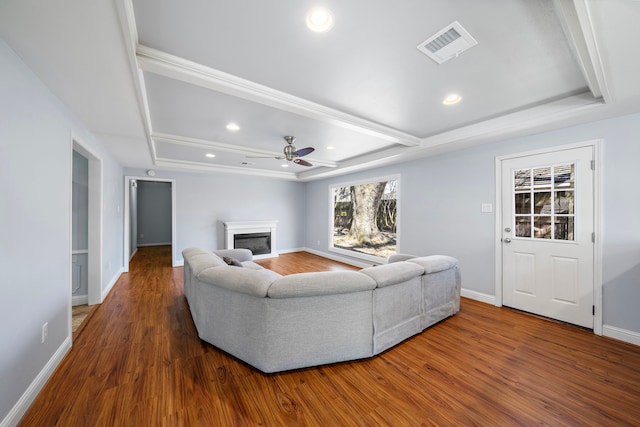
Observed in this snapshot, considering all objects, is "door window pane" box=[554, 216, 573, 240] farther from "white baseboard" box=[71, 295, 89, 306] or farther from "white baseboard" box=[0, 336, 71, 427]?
"white baseboard" box=[71, 295, 89, 306]

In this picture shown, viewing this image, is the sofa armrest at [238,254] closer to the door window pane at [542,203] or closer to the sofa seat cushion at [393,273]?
the sofa seat cushion at [393,273]

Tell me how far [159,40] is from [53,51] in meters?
0.64

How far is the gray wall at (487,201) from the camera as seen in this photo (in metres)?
2.36

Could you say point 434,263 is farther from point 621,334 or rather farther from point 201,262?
point 201,262

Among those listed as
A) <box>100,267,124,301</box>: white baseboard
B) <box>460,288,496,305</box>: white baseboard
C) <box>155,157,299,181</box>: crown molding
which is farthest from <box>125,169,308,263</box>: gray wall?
<box>460,288,496,305</box>: white baseboard

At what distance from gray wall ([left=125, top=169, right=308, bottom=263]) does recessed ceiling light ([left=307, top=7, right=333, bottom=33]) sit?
5432mm

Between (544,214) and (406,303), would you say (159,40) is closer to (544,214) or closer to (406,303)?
(406,303)

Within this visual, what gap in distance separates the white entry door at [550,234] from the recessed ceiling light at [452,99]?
140 cm

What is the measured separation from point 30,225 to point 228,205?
15.7ft

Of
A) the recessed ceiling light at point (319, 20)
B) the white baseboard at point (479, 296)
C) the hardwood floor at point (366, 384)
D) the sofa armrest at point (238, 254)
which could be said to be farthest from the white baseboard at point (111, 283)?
the white baseboard at point (479, 296)

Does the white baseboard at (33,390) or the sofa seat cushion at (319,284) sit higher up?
the sofa seat cushion at (319,284)

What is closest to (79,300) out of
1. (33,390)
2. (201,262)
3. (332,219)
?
(33,390)

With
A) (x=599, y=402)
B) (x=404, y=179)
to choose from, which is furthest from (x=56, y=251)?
(x=404, y=179)

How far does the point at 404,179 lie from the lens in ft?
14.9
